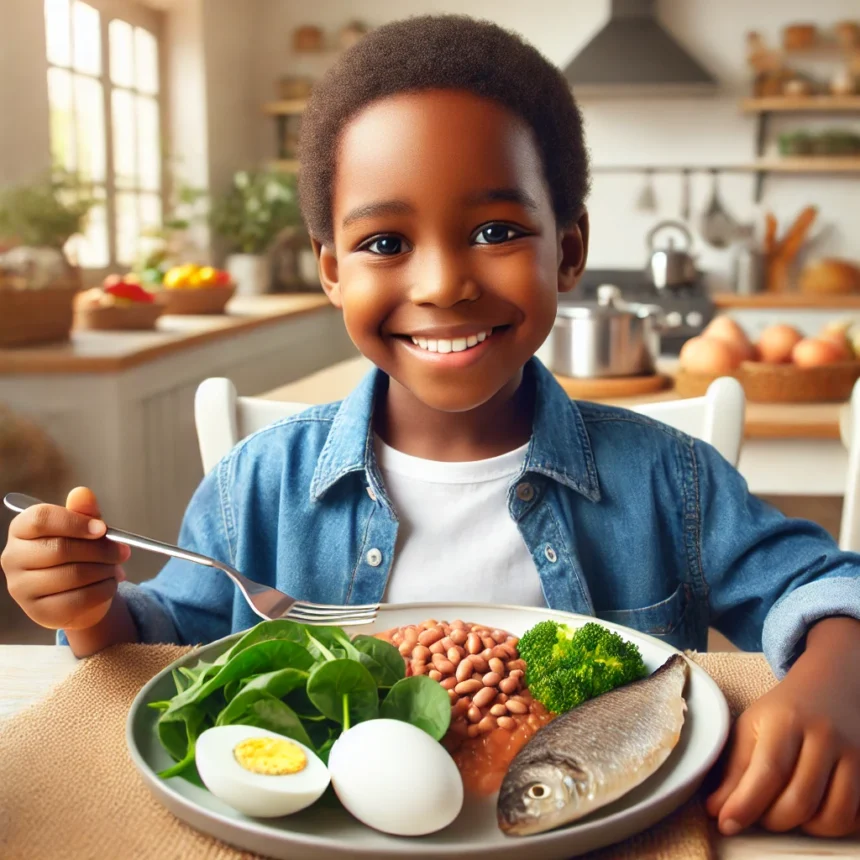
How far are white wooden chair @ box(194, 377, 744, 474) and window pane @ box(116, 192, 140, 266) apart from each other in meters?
3.14

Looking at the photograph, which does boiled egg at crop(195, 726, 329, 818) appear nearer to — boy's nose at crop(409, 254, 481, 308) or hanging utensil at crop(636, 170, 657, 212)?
boy's nose at crop(409, 254, 481, 308)

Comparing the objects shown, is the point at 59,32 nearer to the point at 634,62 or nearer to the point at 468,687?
the point at 634,62

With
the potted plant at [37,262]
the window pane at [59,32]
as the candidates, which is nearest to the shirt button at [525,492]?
the potted plant at [37,262]

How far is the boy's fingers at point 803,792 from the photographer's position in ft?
1.73

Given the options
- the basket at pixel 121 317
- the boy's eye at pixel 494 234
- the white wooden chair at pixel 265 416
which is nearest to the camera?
the boy's eye at pixel 494 234

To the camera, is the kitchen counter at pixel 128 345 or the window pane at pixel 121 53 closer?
the kitchen counter at pixel 128 345

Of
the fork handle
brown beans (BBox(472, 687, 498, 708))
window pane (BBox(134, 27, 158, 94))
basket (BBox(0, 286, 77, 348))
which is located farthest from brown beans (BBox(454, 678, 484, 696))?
window pane (BBox(134, 27, 158, 94))

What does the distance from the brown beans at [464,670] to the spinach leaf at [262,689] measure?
3.8 inches

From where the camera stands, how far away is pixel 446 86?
83 centimetres

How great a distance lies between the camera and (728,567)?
93cm

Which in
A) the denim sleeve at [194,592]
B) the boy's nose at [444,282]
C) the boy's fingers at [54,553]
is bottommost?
the denim sleeve at [194,592]

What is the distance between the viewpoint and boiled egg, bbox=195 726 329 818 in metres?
0.49

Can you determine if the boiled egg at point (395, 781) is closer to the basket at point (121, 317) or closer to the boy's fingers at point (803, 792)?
the boy's fingers at point (803, 792)

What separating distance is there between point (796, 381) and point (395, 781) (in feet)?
4.68
